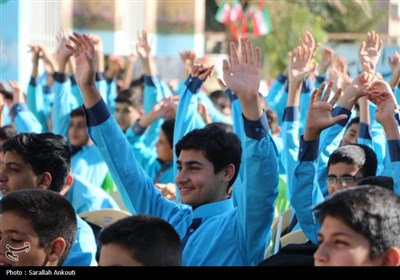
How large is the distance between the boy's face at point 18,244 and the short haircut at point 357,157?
189 cm

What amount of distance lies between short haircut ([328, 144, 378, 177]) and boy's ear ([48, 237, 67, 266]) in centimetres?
179

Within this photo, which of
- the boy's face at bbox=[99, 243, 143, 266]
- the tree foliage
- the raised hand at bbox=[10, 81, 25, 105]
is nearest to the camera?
the boy's face at bbox=[99, 243, 143, 266]

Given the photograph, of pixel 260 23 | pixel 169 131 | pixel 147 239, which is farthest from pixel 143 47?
pixel 260 23

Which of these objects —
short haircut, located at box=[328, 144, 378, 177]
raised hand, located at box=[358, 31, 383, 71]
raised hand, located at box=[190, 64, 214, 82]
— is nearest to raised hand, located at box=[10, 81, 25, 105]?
raised hand, located at box=[190, 64, 214, 82]

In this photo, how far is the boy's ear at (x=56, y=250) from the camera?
3.69m

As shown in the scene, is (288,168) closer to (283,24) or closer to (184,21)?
(184,21)

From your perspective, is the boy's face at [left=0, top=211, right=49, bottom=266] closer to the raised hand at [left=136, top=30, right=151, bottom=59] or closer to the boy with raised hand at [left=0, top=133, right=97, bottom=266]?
the boy with raised hand at [left=0, top=133, right=97, bottom=266]

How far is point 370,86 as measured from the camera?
4617 millimetres

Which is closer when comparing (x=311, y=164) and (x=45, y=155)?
(x=311, y=164)

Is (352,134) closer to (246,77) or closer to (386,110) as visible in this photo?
(386,110)

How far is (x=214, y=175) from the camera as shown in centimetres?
440

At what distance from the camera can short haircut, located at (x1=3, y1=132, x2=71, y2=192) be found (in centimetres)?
496

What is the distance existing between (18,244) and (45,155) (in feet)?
4.40

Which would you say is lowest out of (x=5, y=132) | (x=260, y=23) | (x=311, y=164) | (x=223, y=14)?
(x=5, y=132)
